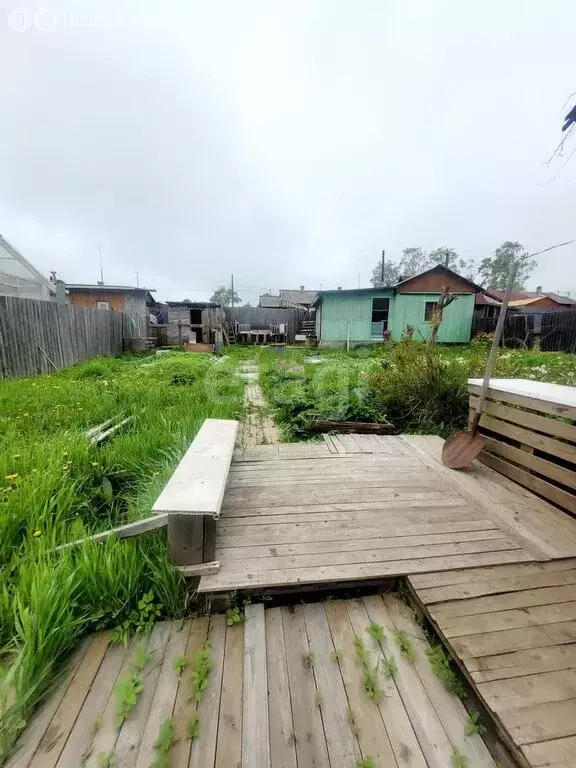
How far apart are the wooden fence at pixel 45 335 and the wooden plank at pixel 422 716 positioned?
710 cm

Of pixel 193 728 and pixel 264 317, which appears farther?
pixel 264 317

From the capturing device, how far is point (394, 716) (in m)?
1.03

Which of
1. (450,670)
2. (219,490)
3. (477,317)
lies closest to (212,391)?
(219,490)

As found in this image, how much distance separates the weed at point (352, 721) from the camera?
988mm

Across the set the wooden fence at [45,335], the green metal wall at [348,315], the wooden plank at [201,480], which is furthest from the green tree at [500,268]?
the wooden plank at [201,480]

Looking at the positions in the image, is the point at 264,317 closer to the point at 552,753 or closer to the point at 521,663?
the point at 521,663

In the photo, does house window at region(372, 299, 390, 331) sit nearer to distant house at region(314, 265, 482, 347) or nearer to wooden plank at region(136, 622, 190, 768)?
distant house at region(314, 265, 482, 347)

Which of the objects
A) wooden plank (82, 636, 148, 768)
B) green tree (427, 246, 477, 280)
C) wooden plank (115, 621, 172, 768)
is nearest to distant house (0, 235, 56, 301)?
wooden plank (115, 621, 172, 768)

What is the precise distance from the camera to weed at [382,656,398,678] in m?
1.16

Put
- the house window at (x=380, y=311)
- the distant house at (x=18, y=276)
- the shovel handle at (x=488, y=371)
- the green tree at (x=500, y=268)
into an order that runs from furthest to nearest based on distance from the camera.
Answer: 1. the green tree at (x=500, y=268)
2. the house window at (x=380, y=311)
3. the distant house at (x=18, y=276)
4. the shovel handle at (x=488, y=371)

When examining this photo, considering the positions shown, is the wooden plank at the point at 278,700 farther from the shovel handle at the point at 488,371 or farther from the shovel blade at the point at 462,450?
the shovel handle at the point at 488,371

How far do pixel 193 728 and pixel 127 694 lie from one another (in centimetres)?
27

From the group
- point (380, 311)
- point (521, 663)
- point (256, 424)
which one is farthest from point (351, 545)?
point (380, 311)

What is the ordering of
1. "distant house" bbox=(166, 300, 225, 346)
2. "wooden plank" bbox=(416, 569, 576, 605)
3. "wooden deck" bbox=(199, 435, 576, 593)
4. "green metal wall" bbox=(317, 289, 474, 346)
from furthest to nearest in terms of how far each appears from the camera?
"green metal wall" bbox=(317, 289, 474, 346) → "distant house" bbox=(166, 300, 225, 346) → "wooden deck" bbox=(199, 435, 576, 593) → "wooden plank" bbox=(416, 569, 576, 605)
